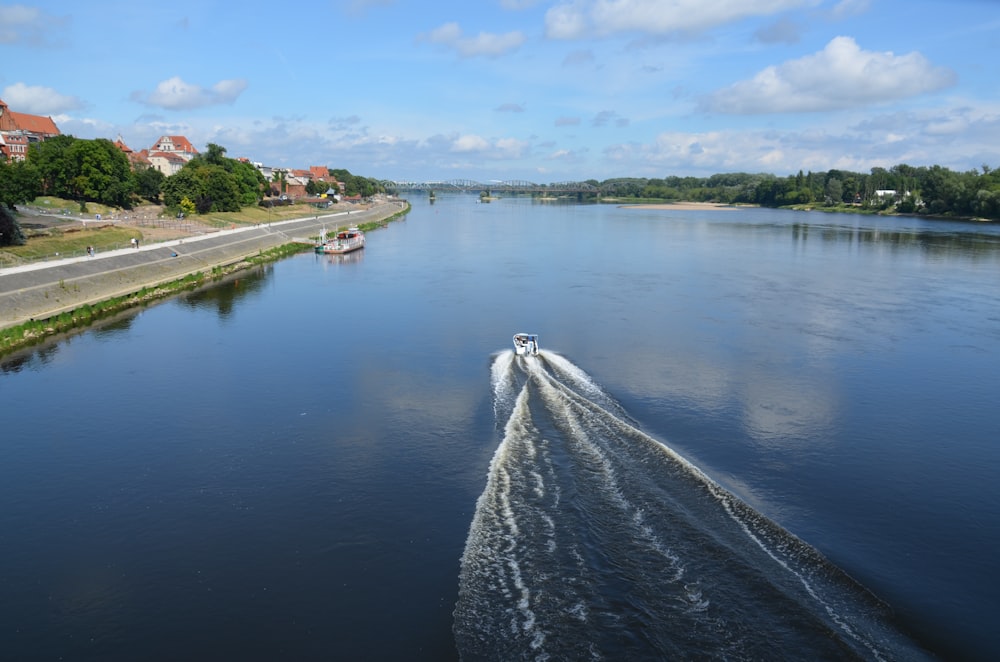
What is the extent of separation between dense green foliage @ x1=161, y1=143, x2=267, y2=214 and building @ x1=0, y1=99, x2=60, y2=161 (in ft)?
54.3

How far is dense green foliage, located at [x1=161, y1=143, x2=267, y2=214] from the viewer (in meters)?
57.9

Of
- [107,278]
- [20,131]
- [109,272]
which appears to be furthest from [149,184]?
[107,278]

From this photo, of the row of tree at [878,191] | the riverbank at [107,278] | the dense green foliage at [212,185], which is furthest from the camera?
the row of tree at [878,191]

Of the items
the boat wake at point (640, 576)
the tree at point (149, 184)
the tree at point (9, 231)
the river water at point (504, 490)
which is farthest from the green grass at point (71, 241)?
the boat wake at point (640, 576)

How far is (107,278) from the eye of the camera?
30734 millimetres

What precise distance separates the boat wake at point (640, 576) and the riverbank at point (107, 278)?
752 inches

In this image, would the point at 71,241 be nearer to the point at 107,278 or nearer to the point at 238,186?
the point at 107,278

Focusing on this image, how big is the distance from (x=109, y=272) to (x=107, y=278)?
703 millimetres

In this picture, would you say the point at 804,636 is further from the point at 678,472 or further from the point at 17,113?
the point at 17,113

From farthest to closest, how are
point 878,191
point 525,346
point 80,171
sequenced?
point 878,191
point 80,171
point 525,346

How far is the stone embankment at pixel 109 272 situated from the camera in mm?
25094

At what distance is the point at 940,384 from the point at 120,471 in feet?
64.3

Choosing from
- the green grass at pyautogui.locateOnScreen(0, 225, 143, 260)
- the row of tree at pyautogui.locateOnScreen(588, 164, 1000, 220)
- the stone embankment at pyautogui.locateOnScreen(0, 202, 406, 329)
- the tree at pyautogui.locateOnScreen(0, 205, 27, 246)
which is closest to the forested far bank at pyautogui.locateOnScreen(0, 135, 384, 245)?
the green grass at pyautogui.locateOnScreen(0, 225, 143, 260)

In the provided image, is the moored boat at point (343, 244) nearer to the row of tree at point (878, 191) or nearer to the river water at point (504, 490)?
the river water at point (504, 490)
